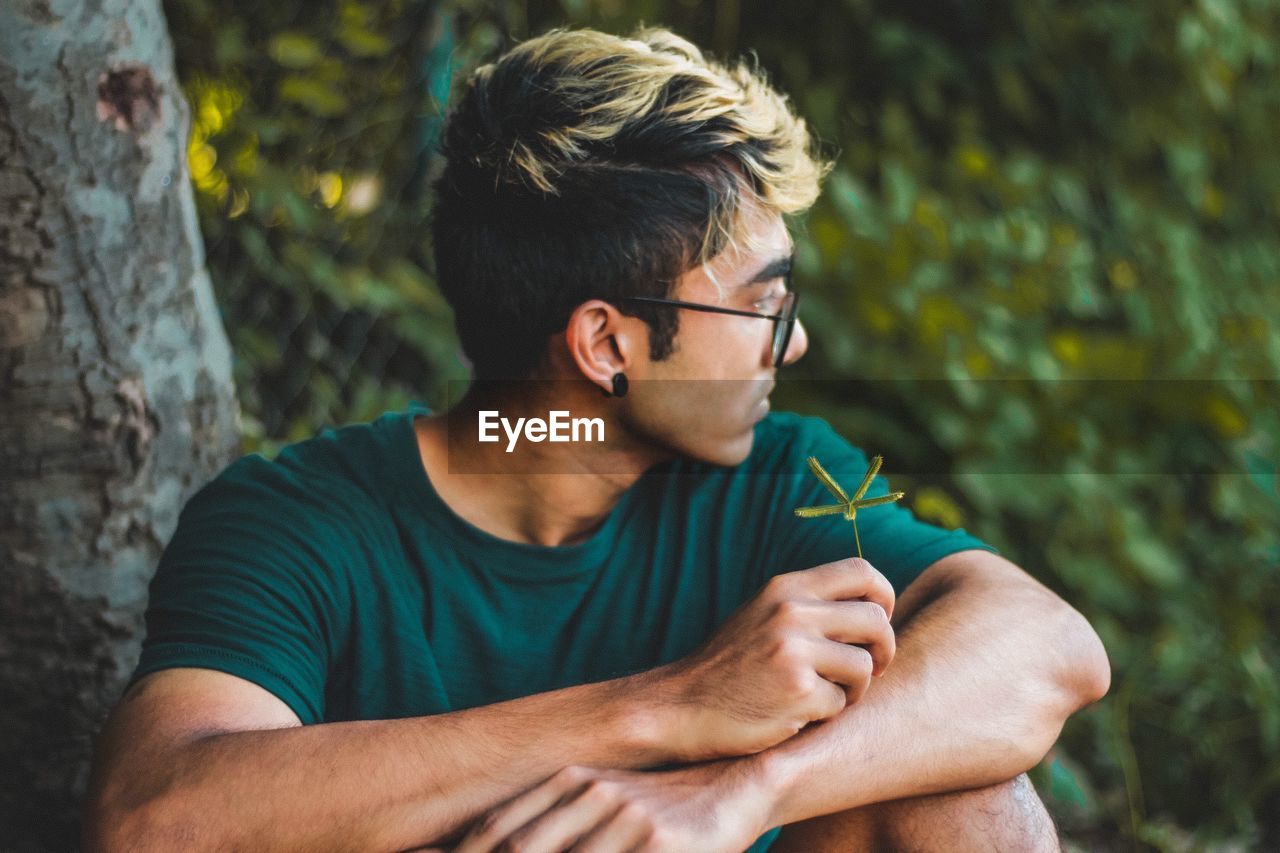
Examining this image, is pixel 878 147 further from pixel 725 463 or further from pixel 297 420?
pixel 725 463

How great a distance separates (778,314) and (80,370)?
1.23 metres

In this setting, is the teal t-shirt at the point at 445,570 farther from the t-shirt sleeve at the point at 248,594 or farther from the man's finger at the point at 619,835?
the man's finger at the point at 619,835

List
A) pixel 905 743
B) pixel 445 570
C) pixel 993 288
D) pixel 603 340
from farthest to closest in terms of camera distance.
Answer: pixel 993 288 < pixel 603 340 < pixel 445 570 < pixel 905 743

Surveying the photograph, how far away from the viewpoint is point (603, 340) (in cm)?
217

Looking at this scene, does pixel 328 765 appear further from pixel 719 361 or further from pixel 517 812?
pixel 719 361

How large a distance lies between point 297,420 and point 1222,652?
108 inches

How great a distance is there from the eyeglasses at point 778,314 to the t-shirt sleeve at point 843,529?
20cm

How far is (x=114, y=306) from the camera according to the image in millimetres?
2271

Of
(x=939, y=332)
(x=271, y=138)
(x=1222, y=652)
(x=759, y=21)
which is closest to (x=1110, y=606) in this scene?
(x=1222, y=652)

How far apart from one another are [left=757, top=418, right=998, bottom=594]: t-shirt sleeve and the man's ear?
14.5 inches

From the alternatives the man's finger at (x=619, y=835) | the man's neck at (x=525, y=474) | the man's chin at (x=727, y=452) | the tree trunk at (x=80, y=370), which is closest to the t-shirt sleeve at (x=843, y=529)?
the man's chin at (x=727, y=452)

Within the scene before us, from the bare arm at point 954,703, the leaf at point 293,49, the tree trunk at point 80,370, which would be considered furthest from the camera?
the leaf at point 293,49

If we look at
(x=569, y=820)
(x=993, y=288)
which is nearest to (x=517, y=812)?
(x=569, y=820)

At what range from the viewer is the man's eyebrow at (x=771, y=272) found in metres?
2.15
